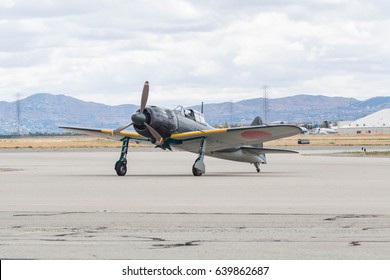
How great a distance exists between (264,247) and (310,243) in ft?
2.69

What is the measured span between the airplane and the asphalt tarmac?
4.82 meters

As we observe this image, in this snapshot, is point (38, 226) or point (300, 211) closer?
point (38, 226)

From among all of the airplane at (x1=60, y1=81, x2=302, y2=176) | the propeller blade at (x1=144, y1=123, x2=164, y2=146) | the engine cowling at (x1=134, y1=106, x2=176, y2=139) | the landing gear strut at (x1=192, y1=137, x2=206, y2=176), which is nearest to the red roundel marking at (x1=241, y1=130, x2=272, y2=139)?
the airplane at (x1=60, y1=81, x2=302, y2=176)

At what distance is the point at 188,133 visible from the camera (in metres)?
37.1

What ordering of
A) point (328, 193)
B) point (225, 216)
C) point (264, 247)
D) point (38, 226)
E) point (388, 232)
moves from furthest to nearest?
1. point (328, 193)
2. point (225, 216)
3. point (38, 226)
4. point (388, 232)
5. point (264, 247)

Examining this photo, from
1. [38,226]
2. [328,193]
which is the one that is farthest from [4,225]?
[328,193]

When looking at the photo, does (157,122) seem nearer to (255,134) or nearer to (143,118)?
(143,118)

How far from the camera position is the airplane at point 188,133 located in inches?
1406

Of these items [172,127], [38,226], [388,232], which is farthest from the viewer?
[172,127]

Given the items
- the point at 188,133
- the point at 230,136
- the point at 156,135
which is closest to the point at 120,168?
the point at 156,135

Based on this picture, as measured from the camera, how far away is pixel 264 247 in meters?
13.6

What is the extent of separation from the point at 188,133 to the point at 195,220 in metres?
19.5

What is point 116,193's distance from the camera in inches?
1031
